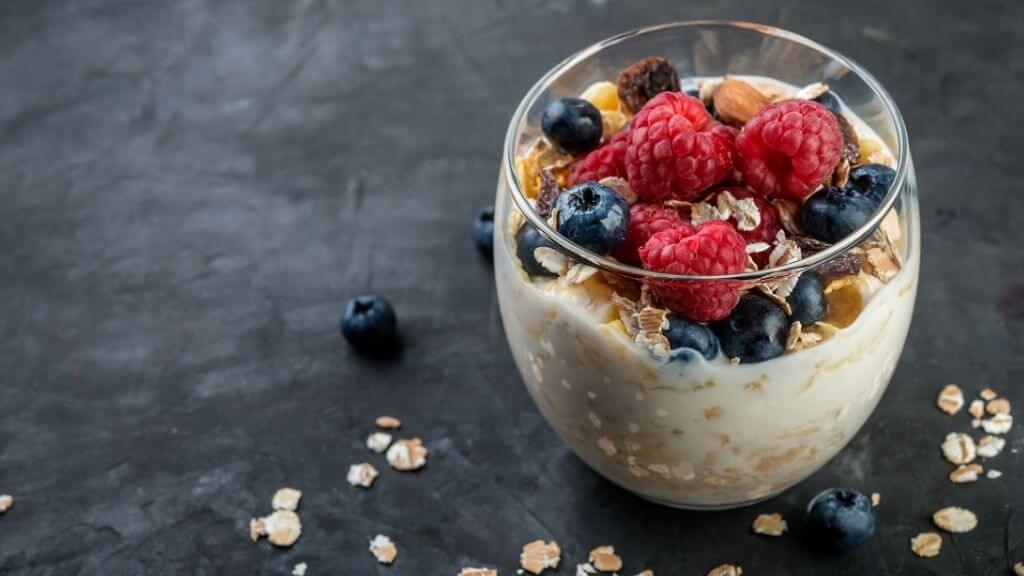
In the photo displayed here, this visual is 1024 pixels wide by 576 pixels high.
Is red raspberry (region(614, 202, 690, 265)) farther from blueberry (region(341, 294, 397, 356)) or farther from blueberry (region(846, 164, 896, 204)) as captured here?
blueberry (region(341, 294, 397, 356))

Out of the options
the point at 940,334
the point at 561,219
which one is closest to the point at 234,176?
the point at 561,219

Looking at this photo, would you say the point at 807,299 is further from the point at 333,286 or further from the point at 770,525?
the point at 333,286

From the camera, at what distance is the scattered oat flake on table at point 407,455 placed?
1.59 m

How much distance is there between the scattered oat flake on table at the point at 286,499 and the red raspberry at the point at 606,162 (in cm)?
61

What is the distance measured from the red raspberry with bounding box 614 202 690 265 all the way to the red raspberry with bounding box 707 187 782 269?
0.05 m

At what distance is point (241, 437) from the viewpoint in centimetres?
165

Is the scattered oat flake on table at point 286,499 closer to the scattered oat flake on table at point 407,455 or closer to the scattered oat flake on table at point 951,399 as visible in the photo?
the scattered oat flake on table at point 407,455

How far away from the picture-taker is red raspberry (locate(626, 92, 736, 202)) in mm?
1165

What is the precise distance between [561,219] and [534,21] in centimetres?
116

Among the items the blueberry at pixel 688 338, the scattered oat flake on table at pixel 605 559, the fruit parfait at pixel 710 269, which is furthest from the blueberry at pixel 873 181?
the scattered oat flake on table at pixel 605 559

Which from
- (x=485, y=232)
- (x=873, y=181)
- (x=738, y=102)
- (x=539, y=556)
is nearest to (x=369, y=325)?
(x=485, y=232)

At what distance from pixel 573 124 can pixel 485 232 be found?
54 centimetres

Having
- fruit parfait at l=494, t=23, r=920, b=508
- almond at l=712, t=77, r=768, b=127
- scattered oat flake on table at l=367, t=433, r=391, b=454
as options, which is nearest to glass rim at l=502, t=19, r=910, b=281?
fruit parfait at l=494, t=23, r=920, b=508

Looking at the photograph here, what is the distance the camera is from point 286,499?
1561 mm
